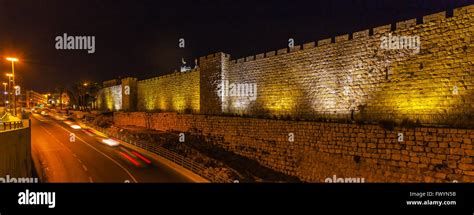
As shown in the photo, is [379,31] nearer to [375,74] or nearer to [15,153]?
[375,74]

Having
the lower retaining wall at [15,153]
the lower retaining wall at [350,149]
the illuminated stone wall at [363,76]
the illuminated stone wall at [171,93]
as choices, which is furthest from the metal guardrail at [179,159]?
the illuminated stone wall at [171,93]

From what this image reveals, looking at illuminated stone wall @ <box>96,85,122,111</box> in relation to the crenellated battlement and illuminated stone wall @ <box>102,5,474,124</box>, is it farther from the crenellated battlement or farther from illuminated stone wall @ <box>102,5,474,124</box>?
the crenellated battlement

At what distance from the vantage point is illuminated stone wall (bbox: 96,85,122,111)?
133ft

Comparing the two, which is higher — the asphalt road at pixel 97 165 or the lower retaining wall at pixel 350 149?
the lower retaining wall at pixel 350 149

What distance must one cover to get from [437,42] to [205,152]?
539 inches

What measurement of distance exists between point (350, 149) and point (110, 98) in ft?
143

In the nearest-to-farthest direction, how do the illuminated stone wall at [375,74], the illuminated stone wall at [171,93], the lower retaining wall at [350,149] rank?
the lower retaining wall at [350,149] → the illuminated stone wall at [375,74] → the illuminated stone wall at [171,93]

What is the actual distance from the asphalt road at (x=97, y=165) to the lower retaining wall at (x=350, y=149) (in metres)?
5.68

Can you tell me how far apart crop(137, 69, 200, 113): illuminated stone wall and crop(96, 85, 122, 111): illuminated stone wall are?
777 centimetres

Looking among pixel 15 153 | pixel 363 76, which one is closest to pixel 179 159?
pixel 15 153

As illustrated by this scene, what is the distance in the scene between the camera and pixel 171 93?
27.6 m

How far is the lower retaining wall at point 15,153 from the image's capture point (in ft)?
32.9

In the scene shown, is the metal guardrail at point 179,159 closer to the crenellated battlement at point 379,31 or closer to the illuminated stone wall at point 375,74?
the illuminated stone wall at point 375,74

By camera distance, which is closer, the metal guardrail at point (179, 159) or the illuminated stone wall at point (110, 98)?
the metal guardrail at point (179, 159)
